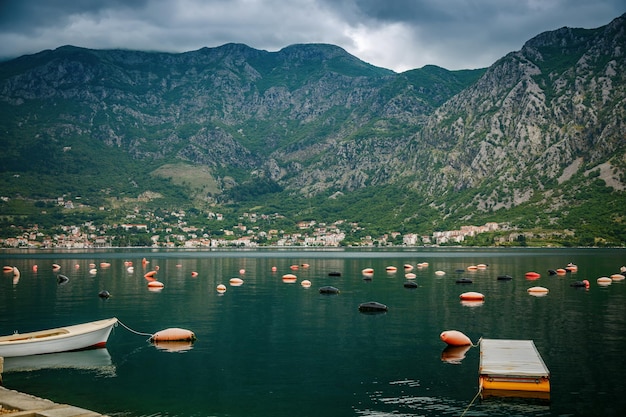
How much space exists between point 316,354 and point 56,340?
65.8ft

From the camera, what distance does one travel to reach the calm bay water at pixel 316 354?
29.8 metres

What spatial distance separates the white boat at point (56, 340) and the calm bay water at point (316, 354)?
91 centimetres

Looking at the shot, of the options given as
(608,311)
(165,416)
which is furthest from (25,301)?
(608,311)

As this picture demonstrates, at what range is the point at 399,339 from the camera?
4772 cm

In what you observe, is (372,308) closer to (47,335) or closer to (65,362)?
(65,362)

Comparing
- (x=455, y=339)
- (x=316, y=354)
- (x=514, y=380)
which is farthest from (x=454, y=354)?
(x=514, y=380)

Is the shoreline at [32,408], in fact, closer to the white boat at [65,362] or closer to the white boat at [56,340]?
the white boat at [65,362]

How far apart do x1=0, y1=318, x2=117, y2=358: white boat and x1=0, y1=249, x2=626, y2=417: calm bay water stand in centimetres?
91

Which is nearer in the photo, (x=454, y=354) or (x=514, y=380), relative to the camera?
(x=514, y=380)

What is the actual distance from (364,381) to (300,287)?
204ft

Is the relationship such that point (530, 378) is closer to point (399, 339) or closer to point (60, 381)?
point (399, 339)

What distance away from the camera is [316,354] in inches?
1666

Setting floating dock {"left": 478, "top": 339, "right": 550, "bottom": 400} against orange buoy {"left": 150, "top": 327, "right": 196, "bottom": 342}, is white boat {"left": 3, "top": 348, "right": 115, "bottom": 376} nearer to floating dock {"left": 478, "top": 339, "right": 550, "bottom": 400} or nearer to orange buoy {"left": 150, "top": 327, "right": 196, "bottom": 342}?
orange buoy {"left": 150, "top": 327, "right": 196, "bottom": 342}

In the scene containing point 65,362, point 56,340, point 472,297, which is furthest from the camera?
point 472,297
